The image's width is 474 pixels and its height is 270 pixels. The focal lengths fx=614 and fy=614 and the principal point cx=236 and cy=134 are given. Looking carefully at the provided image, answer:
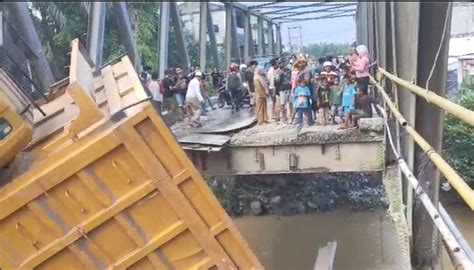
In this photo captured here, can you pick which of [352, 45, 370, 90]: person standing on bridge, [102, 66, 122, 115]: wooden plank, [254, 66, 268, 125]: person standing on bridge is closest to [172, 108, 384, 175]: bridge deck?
[254, 66, 268, 125]: person standing on bridge

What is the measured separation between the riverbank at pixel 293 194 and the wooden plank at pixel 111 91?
843 cm

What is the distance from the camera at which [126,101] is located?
5062mm

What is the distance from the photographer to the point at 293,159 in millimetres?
9523

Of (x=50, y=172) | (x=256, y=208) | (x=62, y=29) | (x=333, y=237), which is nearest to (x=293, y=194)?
(x=256, y=208)

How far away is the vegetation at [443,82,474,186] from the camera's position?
13.8 m

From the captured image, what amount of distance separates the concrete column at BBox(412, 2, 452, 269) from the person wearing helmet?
847cm

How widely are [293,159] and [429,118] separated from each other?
436 centimetres

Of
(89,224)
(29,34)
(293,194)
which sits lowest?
(293,194)

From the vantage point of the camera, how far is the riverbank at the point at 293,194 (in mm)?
14891

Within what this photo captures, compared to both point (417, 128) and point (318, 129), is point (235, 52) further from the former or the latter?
point (417, 128)

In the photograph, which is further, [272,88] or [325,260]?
[272,88]

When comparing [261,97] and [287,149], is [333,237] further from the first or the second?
[287,149]

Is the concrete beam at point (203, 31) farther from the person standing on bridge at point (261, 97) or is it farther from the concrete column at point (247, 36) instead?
the person standing on bridge at point (261, 97)

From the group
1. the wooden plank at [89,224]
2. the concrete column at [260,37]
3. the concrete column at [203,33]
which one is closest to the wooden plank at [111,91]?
the wooden plank at [89,224]
